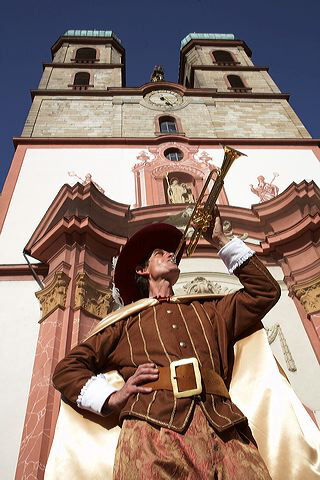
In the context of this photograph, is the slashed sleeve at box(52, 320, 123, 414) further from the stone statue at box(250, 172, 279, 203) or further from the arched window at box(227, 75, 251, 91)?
the arched window at box(227, 75, 251, 91)

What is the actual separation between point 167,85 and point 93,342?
15.1m

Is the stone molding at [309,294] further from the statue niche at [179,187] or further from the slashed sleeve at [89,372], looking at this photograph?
the slashed sleeve at [89,372]

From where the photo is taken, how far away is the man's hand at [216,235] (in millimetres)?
3175

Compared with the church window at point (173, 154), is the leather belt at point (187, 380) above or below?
below

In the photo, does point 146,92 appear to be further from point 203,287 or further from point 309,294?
point 309,294

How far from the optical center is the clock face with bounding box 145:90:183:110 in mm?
15562

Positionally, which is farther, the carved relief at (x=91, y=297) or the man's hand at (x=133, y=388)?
the carved relief at (x=91, y=297)

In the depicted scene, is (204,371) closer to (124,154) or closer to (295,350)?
(295,350)

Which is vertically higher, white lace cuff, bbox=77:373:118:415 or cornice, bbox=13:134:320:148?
cornice, bbox=13:134:320:148

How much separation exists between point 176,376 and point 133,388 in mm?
247

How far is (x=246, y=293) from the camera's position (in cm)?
298

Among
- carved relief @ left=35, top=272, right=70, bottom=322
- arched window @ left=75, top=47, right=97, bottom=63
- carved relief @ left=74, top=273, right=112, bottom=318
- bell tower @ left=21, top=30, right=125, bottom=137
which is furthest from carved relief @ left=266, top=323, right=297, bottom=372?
arched window @ left=75, top=47, right=97, bottom=63

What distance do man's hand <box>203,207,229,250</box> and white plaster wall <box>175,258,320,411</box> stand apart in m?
3.73

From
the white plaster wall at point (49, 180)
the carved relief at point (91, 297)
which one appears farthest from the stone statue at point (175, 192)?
the carved relief at point (91, 297)
